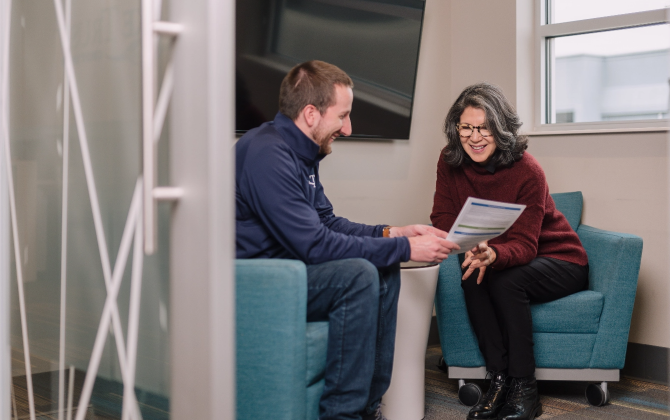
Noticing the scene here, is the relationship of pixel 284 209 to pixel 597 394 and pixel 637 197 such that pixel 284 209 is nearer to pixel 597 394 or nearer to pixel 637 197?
pixel 597 394

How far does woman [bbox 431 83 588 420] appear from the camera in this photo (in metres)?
2.54

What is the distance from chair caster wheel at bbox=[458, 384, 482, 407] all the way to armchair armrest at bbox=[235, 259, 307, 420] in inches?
40.8

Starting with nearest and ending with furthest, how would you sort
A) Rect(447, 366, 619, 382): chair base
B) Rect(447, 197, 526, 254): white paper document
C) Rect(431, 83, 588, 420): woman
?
Rect(447, 197, 526, 254): white paper document
Rect(431, 83, 588, 420): woman
Rect(447, 366, 619, 382): chair base

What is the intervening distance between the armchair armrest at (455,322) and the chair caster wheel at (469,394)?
0.08 meters

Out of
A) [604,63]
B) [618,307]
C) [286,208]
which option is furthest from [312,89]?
[604,63]

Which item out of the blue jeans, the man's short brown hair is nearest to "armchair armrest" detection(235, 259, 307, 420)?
the blue jeans

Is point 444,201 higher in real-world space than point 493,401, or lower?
higher

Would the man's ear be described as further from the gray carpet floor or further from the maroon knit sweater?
the gray carpet floor

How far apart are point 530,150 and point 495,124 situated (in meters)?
0.80

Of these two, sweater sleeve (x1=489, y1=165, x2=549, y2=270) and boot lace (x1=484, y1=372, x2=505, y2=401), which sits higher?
sweater sleeve (x1=489, y1=165, x2=549, y2=270)

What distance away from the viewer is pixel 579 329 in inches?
104

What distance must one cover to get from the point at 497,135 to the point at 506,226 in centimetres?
58

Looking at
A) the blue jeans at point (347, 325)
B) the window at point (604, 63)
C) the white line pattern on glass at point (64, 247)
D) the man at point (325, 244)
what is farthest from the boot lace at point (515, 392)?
the white line pattern on glass at point (64, 247)

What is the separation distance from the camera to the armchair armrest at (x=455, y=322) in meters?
2.69
